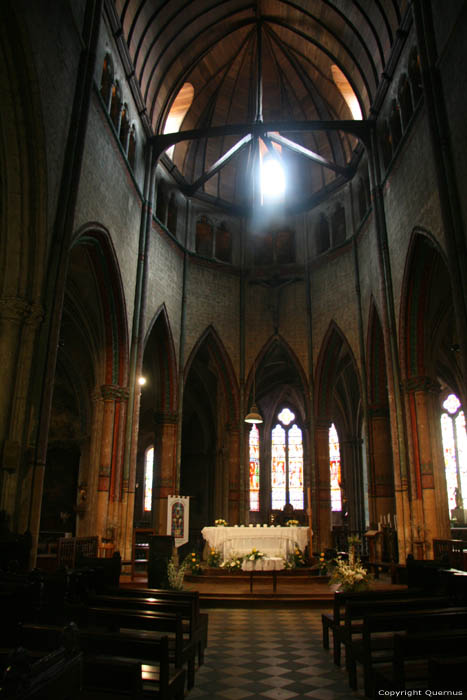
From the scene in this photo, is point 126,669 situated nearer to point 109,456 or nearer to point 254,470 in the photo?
point 109,456

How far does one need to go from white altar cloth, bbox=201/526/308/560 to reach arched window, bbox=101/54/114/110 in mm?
12194

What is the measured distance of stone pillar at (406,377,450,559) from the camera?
1381cm

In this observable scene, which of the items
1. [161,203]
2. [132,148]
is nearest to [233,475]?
[161,203]

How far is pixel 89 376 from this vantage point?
22.8 meters

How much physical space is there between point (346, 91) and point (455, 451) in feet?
57.9

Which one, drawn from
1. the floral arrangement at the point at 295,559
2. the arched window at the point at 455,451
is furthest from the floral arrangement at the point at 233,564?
the arched window at the point at 455,451

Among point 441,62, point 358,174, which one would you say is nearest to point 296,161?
point 358,174

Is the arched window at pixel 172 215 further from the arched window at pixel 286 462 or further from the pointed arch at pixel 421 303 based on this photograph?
the arched window at pixel 286 462

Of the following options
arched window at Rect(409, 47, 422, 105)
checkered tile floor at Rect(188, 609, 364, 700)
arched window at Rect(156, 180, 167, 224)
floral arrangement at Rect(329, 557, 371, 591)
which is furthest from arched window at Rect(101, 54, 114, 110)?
checkered tile floor at Rect(188, 609, 364, 700)

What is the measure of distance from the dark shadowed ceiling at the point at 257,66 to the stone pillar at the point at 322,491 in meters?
10.6

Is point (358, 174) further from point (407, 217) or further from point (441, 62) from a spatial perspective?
point (441, 62)

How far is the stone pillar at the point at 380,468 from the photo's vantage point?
18.8m

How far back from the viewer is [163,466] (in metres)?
19.8

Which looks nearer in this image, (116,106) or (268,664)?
(268,664)
